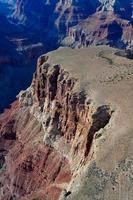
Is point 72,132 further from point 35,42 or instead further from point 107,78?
point 35,42

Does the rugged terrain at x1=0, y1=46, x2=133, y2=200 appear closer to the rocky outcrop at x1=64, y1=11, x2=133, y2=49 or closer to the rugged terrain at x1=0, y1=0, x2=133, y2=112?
the rugged terrain at x1=0, y1=0, x2=133, y2=112

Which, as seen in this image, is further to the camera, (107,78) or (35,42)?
(35,42)

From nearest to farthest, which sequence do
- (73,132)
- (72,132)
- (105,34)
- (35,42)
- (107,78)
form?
(73,132)
(72,132)
(107,78)
(35,42)
(105,34)

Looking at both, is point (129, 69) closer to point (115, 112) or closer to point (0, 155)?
point (115, 112)

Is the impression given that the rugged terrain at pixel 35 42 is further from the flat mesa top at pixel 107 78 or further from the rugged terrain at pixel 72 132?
the flat mesa top at pixel 107 78

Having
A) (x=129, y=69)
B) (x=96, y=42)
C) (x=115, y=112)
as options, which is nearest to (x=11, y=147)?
(x=129, y=69)

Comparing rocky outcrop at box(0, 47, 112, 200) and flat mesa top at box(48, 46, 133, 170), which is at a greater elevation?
flat mesa top at box(48, 46, 133, 170)

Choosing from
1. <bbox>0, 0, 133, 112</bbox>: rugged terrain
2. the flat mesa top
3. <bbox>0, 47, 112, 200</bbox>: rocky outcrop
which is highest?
the flat mesa top

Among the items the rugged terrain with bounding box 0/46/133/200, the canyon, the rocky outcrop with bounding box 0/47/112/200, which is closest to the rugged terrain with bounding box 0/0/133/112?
the rocky outcrop with bounding box 0/47/112/200

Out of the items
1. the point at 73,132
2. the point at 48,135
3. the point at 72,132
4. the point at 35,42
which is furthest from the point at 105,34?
the point at 73,132
